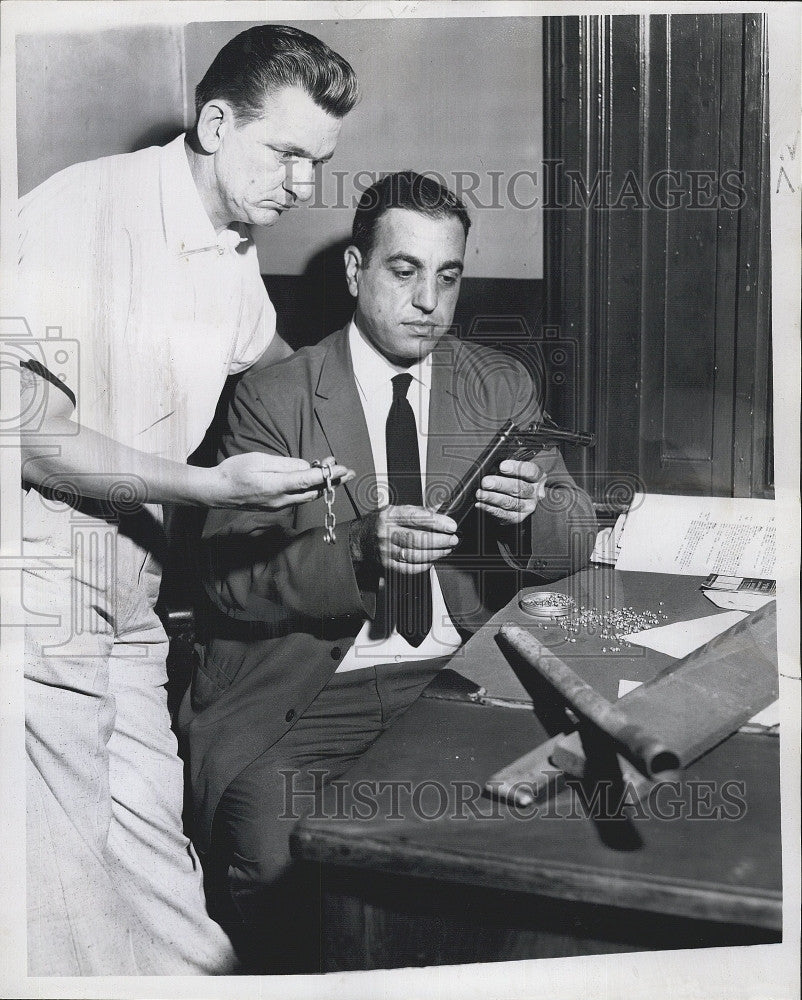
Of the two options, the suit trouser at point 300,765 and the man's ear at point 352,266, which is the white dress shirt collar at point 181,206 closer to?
the man's ear at point 352,266

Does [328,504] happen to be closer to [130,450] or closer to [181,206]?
[130,450]

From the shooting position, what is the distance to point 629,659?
4.19 feet

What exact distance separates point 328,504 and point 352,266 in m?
0.42

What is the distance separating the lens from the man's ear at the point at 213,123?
4.56 feet

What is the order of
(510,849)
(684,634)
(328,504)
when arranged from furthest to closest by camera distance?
(328,504) → (684,634) → (510,849)

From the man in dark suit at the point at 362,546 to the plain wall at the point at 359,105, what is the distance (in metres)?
0.06

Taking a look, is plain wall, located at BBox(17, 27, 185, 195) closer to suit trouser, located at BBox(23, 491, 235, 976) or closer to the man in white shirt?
the man in white shirt

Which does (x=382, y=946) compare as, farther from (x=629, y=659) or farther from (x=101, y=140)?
(x=101, y=140)

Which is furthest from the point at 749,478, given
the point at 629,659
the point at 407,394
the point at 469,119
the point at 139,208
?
the point at 139,208

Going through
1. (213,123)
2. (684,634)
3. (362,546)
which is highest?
(213,123)

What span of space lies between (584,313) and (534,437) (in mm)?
273

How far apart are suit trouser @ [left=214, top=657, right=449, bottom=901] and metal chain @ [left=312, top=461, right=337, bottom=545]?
0.25 m

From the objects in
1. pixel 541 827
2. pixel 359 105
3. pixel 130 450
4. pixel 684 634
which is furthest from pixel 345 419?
pixel 541 827

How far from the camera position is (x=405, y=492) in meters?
1.48
